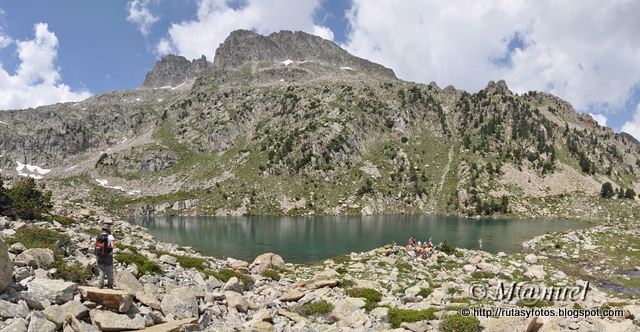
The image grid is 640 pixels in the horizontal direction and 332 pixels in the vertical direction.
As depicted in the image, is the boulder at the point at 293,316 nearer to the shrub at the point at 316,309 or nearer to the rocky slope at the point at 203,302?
the rocky slope at the point at 203,302

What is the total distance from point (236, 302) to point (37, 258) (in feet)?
32.2

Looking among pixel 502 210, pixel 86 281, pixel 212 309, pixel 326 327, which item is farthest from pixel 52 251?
pixel 502 210

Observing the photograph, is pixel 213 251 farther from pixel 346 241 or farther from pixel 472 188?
pixel 472 188

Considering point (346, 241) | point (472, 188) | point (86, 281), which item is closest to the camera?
point (86, 281)

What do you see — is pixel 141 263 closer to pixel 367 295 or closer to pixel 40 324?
pixel 40 324

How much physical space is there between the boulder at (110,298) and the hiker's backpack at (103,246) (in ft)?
8.07

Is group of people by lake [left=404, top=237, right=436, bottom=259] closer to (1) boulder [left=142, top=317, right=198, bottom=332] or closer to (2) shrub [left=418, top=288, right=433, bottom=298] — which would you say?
(2) shrub [left=418, top=288, right=433, bottom=298]

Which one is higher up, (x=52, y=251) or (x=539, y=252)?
(x=52, y=251)

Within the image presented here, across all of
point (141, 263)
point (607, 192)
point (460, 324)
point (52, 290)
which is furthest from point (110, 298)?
point (607, 192)

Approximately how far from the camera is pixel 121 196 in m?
192

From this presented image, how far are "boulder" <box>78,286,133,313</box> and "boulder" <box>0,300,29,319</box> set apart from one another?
213 centimetres

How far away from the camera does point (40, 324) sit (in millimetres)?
14461

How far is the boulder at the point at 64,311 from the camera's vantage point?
49.4 feet

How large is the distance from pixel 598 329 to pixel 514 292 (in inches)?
462
